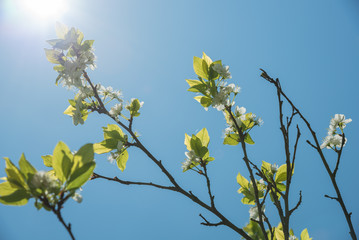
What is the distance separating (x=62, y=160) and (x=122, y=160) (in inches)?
26.4

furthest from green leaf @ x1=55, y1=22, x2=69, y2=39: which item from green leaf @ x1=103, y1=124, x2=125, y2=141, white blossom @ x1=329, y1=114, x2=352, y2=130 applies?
white blossom @ x1=329, y1=114, x2=352, y2=130

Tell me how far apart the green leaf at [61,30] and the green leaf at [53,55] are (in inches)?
3.9

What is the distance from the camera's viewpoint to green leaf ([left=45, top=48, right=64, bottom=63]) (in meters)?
1.32

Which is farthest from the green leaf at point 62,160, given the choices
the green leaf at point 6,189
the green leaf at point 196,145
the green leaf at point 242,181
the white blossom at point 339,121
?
the white blossom at point 339,121

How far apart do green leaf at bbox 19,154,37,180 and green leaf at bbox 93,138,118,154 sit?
62cm

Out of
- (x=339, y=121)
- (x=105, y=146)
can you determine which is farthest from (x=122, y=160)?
(x=339, y=121)

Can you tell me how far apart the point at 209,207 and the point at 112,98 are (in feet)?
2.80

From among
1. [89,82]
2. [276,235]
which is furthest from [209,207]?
[89,82]

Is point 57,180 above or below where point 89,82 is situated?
below

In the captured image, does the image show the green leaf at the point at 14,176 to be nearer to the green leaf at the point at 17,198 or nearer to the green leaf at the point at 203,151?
the green leaf at the point at 17,198

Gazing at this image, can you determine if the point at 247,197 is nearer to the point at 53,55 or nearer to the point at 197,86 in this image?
the point at 197,86

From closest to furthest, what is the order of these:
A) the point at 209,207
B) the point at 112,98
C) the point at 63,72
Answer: the point at 209,207, the point at 63,72, the point at 112,98

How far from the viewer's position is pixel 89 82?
132 cm

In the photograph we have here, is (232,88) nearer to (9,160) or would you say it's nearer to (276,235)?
(276,235)
